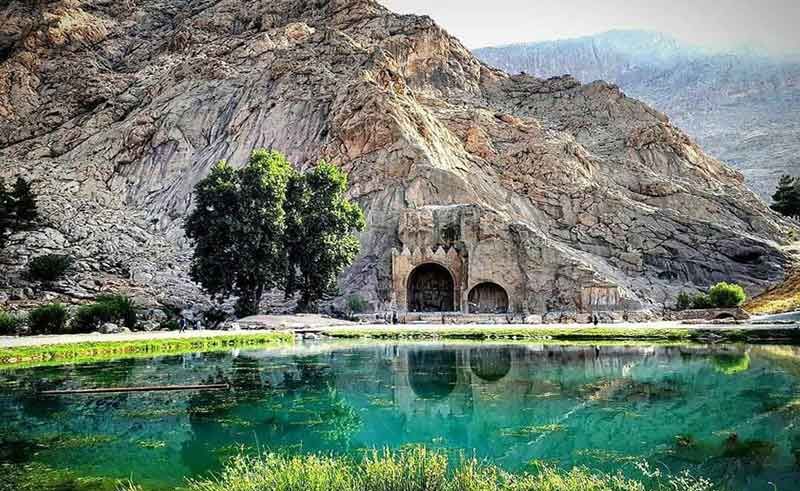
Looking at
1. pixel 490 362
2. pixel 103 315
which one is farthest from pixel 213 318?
pixel 490 362

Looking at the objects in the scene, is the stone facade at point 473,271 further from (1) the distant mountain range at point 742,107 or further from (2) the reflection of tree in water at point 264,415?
(1) the distant mountain range at point 742,107

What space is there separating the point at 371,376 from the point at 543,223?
4318 centimetres

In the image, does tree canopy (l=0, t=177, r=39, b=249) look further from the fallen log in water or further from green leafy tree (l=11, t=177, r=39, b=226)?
the fallen log in water

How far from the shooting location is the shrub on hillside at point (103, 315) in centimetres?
3625

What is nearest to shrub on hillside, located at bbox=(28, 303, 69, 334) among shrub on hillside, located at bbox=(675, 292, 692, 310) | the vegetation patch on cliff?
shrub on hillside, located at bbox=(675, 292, 692, 310)

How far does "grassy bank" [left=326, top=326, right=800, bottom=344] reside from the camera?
97.2ft

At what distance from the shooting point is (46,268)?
155 ft

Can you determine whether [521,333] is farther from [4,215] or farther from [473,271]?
[4,215]

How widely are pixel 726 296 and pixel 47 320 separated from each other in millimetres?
40578

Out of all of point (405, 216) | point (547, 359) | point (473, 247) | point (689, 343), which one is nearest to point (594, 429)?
point (547, 359)

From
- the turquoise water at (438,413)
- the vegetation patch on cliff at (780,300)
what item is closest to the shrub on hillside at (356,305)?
the turquoise water at (438,413)

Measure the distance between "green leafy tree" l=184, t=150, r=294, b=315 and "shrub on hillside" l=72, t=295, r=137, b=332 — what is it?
562cm

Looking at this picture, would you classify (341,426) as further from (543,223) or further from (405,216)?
(543,223)

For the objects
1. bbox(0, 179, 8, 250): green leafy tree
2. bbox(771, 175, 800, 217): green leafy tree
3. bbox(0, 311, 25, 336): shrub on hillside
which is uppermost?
bbox(771, 175, 800, 217): green leafy tree
